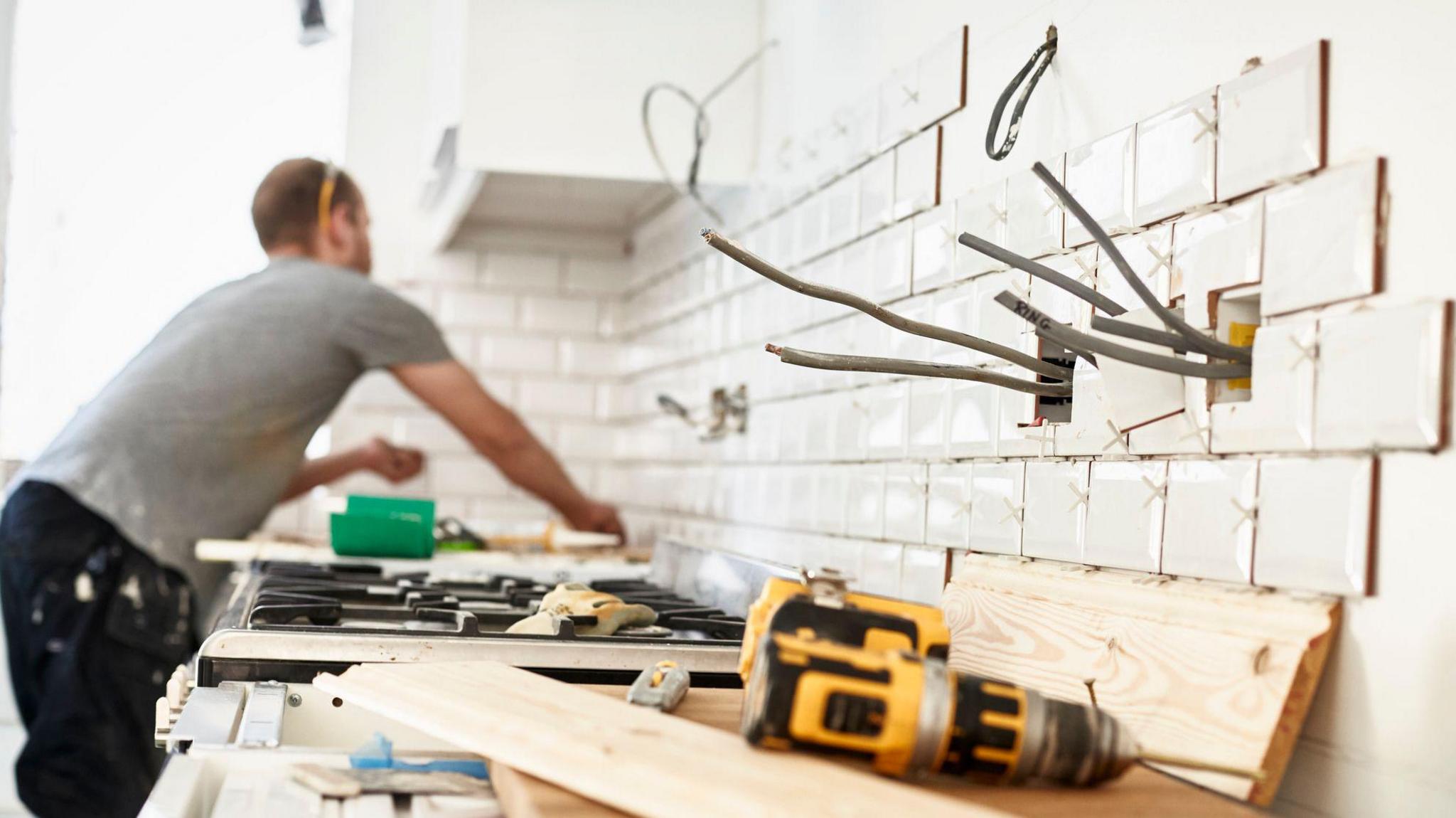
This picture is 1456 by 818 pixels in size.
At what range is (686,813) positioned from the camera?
61 cm

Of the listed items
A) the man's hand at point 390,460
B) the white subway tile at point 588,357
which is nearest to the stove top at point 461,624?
the man's hand at point 390,460

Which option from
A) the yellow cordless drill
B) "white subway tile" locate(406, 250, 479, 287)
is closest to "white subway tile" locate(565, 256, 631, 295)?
"white subway tile" locate(406, 250, 479, 287)

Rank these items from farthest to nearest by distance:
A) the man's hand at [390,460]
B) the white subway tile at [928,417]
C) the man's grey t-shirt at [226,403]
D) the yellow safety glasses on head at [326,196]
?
the man's hand at [390,460]
the yellow safety glasses on head at [326,196]
the man's grey t-shirt at [226,403]
the white subway tile at [928,417]

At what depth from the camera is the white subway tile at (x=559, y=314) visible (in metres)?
3.18

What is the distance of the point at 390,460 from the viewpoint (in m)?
2.99

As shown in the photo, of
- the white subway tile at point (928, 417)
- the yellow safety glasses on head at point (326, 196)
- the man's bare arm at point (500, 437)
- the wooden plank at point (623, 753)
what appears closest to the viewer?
the wooden plank at point (623, 753)

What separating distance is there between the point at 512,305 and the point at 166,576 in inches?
47.4

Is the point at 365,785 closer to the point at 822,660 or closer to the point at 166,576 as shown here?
the point at 822,660

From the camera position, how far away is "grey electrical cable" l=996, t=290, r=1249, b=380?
74cm

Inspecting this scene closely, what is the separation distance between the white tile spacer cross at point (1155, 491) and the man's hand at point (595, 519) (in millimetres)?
1661

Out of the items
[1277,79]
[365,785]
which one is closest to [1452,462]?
[1277,79]

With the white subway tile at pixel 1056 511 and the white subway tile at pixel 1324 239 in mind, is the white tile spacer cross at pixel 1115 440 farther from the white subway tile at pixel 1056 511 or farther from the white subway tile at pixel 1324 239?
the white subway tile at pixel 1324 239

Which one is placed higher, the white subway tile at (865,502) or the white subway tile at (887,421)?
the white subway tile at (887,421)

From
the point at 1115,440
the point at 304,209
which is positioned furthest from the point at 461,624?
the point at 304,209
